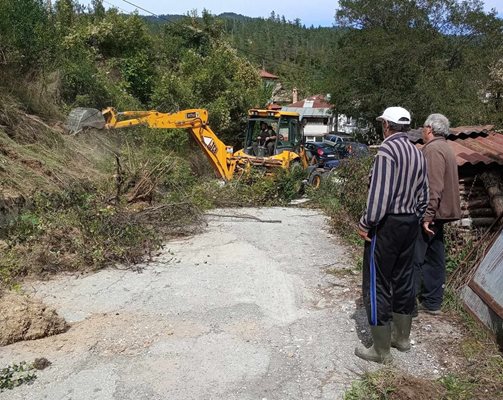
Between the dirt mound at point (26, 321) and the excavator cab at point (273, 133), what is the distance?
1025cm

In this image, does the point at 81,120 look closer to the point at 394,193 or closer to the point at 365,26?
the point at 394,193

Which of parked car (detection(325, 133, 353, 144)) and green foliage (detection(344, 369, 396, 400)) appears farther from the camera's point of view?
parked car (detection(325, 133, 353, 144))

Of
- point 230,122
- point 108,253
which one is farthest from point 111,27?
point 108,253

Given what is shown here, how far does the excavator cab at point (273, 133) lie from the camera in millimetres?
14680

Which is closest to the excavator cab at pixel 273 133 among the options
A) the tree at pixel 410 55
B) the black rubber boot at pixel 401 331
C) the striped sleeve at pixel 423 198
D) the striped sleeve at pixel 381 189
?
the striped sleeve at pixel 423 198

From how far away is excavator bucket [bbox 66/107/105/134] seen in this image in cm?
1219

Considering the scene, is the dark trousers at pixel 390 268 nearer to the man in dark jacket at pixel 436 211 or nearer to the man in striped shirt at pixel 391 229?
the man in striped shirt at pixel 391 229

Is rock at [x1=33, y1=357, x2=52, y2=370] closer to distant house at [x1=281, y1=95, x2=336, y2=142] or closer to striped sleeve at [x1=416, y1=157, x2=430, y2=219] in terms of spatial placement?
striped sleeve at [x1=416, y1=157, x2=430, y2=219]

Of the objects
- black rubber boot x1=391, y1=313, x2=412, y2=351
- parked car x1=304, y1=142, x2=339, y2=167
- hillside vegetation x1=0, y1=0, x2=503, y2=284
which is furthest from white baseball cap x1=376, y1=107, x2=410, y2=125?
parked car x1=304, y1=142, x2=339, y2=167

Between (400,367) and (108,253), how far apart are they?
4262 millimetres

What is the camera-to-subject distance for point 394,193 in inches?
159

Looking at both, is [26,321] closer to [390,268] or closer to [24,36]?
[390,268]

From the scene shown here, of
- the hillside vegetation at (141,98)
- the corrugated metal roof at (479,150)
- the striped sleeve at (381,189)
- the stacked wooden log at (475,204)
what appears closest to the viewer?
the striped sleeve at (381,189)

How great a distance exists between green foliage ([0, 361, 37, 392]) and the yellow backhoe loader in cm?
922
